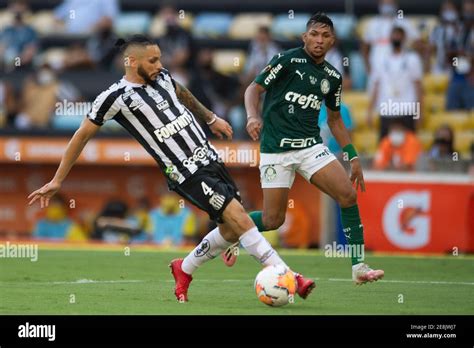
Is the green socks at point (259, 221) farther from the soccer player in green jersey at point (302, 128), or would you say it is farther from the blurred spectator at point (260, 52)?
the blurred spectator at point (260, 52)

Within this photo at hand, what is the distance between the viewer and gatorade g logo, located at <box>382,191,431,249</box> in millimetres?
17844

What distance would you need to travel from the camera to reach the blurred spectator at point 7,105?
71.7 ft

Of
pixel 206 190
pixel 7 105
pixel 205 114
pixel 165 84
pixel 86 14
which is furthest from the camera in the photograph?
pixel 86 14

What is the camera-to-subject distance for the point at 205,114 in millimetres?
11484

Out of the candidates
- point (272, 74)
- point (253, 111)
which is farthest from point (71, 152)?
point (272, 74)

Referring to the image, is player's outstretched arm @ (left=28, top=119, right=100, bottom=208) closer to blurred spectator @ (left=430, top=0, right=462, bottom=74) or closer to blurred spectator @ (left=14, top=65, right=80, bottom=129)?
blurred spectator @ (left=14, top=65, right=80, bottom=129)

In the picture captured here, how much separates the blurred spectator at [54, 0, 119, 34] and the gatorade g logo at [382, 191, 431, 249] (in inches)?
322

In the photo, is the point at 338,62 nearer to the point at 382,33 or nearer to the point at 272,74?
the point at 382,33

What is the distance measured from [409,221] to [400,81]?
3322 mm

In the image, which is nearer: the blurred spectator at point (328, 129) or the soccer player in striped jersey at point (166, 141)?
the soccer player in striped jersey at point (166, 141)

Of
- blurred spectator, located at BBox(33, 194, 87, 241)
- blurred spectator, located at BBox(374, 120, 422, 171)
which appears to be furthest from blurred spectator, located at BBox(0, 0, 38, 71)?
blurred spectator, located at BBox(374, 120, 422, 171)

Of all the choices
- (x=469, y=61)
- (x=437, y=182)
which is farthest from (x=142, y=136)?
(x=469, y=61)

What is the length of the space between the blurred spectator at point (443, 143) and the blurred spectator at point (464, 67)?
5.03 feet

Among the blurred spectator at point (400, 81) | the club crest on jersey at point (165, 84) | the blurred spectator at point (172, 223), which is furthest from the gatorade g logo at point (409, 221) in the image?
the club crest on jersey at point (165, 84)
